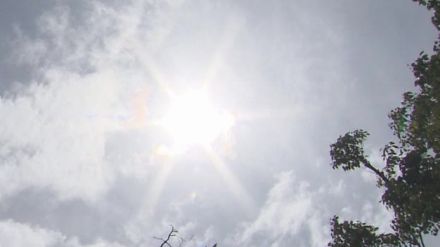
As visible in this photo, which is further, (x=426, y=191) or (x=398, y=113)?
(x=426, y=191)

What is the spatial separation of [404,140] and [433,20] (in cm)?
547

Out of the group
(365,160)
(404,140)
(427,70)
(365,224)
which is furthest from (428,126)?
(365,224)

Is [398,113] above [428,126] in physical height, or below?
above

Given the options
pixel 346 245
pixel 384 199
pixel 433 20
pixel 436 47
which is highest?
pixel 433 20

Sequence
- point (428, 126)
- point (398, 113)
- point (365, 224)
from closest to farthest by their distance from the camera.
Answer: point (428, 126)
point (398, 113)
point (365, 224)

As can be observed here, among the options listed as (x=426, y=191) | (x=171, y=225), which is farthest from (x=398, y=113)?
(x=171, y=225)

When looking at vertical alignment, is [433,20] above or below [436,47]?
above

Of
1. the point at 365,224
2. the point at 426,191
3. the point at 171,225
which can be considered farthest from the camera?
the point at 171,225

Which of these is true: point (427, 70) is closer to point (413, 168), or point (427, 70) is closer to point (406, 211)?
point (413, 168)

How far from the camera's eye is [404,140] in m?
19.4

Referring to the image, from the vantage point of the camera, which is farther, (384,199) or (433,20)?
(384,199)

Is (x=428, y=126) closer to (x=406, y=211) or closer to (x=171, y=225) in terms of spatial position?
(x=406, y=211)

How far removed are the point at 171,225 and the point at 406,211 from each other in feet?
43.8

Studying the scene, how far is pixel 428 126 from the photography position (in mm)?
16031
